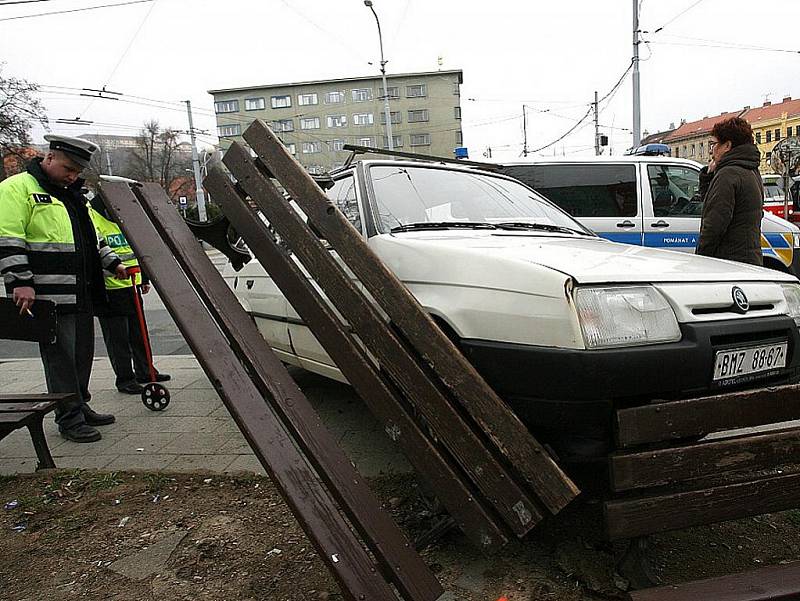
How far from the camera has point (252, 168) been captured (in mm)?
2666

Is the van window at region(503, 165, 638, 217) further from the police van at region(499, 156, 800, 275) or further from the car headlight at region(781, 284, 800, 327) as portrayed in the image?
the car headlight at region(781, 284, 800, 327)

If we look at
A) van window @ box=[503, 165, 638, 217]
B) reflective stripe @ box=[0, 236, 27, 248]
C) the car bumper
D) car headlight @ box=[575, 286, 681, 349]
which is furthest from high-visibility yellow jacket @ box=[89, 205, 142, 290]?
van window @ box=[503, 165, 638, 217]

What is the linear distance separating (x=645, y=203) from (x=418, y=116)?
58.2m

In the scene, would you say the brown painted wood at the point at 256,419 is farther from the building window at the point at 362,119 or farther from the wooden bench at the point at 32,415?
the building window at the point at 362,119

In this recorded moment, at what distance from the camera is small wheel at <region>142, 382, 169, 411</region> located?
4.39m

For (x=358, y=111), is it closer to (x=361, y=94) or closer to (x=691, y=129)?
(x=361, y=94)

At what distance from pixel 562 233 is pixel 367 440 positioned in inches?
70.8

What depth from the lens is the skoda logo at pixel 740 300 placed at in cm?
218

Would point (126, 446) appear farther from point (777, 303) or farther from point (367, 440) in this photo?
point (777, 303)

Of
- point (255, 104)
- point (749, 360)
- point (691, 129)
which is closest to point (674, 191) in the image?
point (749, 360)

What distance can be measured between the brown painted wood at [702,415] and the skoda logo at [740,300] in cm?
32

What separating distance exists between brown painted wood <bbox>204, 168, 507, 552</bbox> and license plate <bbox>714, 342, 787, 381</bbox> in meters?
1.03

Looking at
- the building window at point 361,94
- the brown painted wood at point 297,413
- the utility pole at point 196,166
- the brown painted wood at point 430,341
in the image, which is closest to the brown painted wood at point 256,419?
the brown painted wood at point 297,413

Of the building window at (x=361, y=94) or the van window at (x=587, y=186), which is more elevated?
the building window at (x=361, y=94)
